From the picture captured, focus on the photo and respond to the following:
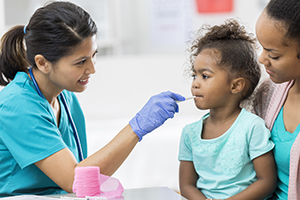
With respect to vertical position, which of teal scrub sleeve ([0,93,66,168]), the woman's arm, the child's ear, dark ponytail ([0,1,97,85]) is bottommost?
the woman's arm

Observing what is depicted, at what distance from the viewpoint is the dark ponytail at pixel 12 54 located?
142 centimetres

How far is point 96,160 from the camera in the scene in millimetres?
1184

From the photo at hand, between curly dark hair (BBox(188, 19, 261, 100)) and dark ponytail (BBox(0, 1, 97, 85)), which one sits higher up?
dark ponytail (BBox(0, 1, 97, 85))

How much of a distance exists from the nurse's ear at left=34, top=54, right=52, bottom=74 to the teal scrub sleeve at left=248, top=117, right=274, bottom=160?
0.78 m

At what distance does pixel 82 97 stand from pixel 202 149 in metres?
1.88

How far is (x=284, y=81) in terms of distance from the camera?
1.16m

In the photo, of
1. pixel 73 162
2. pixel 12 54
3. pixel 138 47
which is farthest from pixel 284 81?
pixel 138 47

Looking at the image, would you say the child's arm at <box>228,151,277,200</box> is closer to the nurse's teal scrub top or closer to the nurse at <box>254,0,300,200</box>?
the nurse at <box>254,0,300,200</box>

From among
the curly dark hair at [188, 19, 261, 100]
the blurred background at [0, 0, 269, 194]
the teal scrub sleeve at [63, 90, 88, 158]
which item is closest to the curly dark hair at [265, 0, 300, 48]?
the curly dark hair at [188, 19, 261, 100]

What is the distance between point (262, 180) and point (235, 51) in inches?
18.9

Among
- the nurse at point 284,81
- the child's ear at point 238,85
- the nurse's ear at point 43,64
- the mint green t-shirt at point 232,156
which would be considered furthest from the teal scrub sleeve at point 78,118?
the nurse at point 284,81

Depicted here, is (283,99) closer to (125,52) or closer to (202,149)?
(202,149)

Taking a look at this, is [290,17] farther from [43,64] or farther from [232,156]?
[43,64]

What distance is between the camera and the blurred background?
301 centimetres
